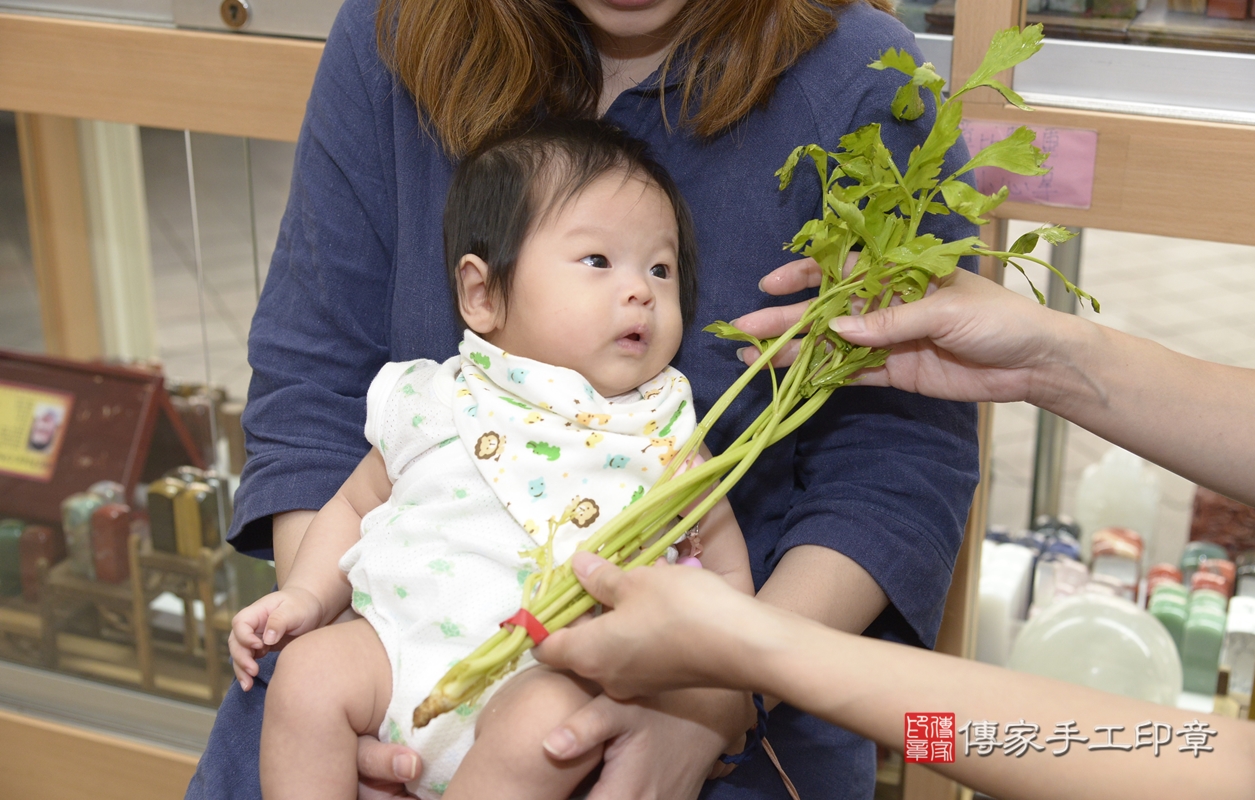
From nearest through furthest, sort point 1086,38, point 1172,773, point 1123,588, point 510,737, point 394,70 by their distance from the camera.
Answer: point 1172,773 → point 510,737 → point 394,70 → point 1086,38 → point 1123,588

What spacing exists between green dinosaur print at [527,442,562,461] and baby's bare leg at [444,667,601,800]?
0.73 ft

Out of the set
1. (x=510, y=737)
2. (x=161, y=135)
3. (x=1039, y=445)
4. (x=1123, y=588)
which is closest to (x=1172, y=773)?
(x=510, y=737)

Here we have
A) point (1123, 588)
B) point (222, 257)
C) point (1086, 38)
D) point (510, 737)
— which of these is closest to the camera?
point (510, 737)

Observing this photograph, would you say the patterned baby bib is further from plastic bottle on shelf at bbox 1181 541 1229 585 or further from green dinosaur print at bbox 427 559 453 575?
plastic bottle on shelf at bbox 1181 541 1229 585

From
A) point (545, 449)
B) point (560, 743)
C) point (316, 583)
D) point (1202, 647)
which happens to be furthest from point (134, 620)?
point (1202, 647)

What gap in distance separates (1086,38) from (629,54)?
601 mm

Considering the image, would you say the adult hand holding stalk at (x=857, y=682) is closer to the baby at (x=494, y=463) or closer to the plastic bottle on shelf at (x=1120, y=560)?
the baby at (x=494, y=463)

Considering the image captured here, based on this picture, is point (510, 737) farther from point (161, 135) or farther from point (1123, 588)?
point (161, 135)

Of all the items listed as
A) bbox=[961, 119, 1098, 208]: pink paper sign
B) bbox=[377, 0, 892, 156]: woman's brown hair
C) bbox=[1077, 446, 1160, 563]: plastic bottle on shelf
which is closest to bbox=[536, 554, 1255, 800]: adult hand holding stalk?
bbox=[377, 0, 892, 156]: woman's brown hair

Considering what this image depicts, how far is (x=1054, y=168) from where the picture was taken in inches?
57.4

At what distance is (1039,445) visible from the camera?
2.32 meters

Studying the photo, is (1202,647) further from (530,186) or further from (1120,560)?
(530,186)

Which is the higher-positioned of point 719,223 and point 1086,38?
point 1086,38

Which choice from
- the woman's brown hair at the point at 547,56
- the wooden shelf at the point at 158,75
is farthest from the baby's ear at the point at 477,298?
the wooden shelf at the point at 158,75
